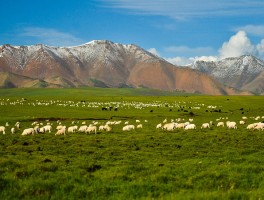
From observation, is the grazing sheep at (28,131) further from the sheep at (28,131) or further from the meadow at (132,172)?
the meadow at (132,172)

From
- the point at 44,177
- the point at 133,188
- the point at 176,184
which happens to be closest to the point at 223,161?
the point at 176,184

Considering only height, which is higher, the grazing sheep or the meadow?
the grazing sheep

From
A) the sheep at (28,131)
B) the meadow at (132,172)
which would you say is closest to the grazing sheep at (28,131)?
the sheep at (28,131)

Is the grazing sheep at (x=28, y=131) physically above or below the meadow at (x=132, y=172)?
above

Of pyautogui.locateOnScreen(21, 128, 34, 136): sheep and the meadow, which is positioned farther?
pyautogui.locateOnScreen(21, 128, 34, 136): sheep

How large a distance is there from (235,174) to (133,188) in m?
5.56

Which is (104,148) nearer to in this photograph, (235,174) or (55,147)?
(55,147)

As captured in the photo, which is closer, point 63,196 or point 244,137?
point 63,196

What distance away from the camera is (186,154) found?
25.3 meters

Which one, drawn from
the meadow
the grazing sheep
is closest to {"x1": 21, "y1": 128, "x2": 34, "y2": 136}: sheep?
the grazing sheep

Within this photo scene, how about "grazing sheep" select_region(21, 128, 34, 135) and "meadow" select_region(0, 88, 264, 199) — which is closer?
"meadow" select_region(0, 88, 264, 199)

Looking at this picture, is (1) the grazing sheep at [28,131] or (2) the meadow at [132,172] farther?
(1) the grazing sheep at [28,131]

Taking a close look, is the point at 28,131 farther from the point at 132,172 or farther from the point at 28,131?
the point at 132,172

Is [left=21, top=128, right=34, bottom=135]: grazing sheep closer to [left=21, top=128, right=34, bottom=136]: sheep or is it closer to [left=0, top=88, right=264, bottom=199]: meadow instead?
[left=21, top=128, right=34, bottom=136]: sheep
